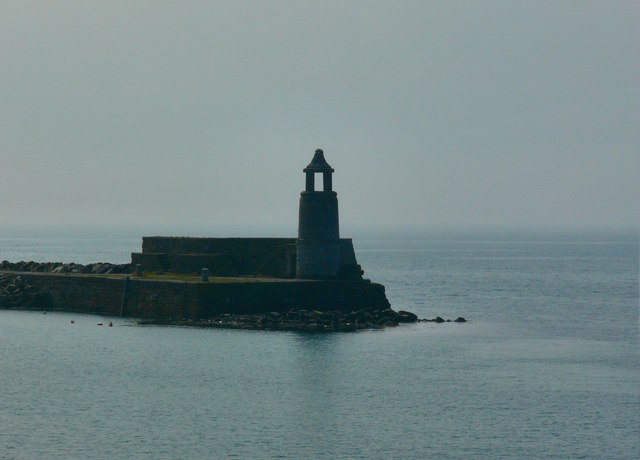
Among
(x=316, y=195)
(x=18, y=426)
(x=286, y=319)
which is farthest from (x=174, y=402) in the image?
(x=316, y=195)

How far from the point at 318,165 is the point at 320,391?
1915cm

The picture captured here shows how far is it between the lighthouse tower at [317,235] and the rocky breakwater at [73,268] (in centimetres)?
1084

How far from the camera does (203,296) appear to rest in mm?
52969

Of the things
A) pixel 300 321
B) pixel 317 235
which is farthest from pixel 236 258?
pixel 300 321

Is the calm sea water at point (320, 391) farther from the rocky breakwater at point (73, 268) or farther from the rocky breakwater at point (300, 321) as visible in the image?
the rocky breakwater at point (73, 268)

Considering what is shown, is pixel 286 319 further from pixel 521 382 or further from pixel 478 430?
pixel 478 430

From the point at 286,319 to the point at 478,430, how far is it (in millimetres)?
19556

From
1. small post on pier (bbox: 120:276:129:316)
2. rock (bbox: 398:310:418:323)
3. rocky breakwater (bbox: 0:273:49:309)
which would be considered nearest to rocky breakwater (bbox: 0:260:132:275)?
rocky breakwater (bbox: 0:273:49:309)

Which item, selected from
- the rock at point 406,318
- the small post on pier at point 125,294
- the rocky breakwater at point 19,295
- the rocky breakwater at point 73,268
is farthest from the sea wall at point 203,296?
the rocky breakwater at point 73,268

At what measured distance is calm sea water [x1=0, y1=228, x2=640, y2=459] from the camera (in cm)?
3250

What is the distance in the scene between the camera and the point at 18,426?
34188mm

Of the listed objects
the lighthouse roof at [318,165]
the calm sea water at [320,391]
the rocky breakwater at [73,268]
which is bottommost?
the calm sea water at [320,391]

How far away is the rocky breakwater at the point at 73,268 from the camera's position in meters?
63.8

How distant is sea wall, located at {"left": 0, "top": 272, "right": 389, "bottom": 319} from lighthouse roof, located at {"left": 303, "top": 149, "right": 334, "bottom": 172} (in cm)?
515
